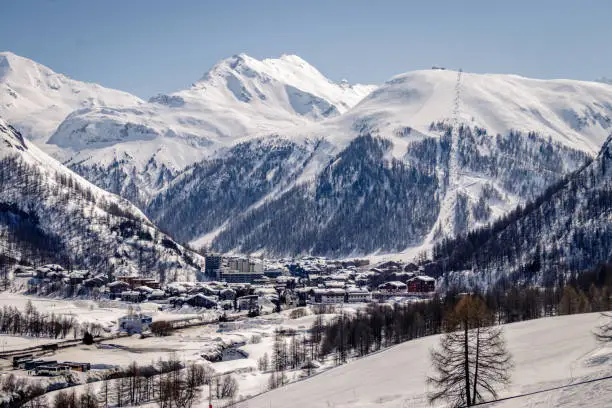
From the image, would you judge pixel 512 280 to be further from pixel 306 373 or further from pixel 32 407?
pixel 32 407

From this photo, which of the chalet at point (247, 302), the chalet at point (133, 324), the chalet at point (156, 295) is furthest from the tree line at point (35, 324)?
the chalet at point (247, 302)

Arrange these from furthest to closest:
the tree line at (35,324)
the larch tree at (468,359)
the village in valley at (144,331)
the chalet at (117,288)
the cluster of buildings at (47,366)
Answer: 1. the chalet at (117,288)
2. the tree line at (35,324)
3. the village in valley at (144,331)
4. the cluster of buildings at (47,366)
5. the larch tree at (468,359)

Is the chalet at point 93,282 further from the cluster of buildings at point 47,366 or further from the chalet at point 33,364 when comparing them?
the chalet at point 33,364

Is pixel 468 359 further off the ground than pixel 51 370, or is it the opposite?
pixel 468 359

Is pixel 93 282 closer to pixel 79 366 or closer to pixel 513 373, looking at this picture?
pixel 79 366

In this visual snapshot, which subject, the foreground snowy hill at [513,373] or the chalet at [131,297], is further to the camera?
the chalet at [131,297]

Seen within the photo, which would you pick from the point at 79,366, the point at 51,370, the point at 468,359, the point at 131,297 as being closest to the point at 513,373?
the point at 468,359

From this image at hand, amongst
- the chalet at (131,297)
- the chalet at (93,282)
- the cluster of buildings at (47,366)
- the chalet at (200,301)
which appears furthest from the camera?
the chalet at (93,282)

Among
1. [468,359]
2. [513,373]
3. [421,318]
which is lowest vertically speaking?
[421,318]

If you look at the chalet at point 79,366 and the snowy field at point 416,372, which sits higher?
the snowy field at point 416,372
